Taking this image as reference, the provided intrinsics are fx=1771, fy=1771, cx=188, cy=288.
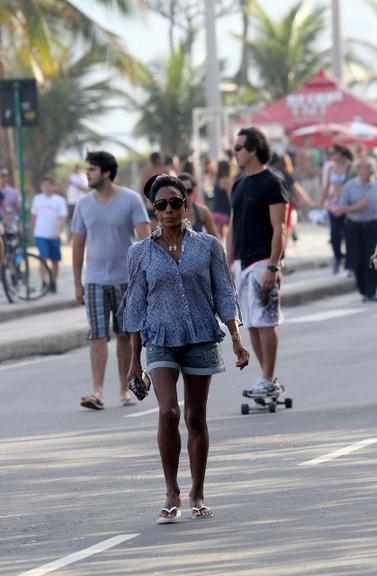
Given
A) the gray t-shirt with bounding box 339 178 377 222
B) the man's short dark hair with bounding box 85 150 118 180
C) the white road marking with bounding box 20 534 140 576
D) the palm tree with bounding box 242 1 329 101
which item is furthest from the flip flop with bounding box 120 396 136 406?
the palm tree with bounding box 242 1 329 101

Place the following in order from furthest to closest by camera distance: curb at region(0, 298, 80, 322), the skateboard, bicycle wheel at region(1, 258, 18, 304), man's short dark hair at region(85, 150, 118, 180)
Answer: bicycle wheel at region(1, 258, 18, 304) → curb at region(0, 298, 80, 322) → man's short dark hair at region(85, 150, 118, 180) → the skateboard

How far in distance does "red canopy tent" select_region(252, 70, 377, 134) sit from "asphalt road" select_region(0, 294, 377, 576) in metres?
31.3

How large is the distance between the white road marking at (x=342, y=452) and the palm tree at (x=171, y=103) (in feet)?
146

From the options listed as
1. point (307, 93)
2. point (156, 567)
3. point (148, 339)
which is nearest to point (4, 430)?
point (148, 339)

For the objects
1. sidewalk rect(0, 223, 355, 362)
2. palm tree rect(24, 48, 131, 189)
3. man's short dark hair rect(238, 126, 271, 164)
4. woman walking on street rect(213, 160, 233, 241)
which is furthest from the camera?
palm tree rect(24, 48, 131, 189)

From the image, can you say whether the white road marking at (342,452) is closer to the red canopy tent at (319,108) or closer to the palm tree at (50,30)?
the palm tree at (50,30)

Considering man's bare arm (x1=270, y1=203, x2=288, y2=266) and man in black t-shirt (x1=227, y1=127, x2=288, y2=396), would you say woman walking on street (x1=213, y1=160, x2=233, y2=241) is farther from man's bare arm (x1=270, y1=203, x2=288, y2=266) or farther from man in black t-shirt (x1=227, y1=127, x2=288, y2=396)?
man's bare arm (x1=270, y1=203, x2=288, y2=266)

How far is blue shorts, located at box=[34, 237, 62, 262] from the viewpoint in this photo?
25.7m

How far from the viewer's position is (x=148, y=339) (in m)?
8.62

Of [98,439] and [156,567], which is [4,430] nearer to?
[98,439]

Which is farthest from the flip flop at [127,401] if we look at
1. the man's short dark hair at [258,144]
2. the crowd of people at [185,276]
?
the man's short dark hair at [258,144]

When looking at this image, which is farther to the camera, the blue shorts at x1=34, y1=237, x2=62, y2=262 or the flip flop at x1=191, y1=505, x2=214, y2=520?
the blue shorts at x1=34, y1=237, x2=62, y2=262

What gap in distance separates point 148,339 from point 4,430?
3868 millimetres

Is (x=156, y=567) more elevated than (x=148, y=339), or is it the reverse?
(x=148, y=339)
